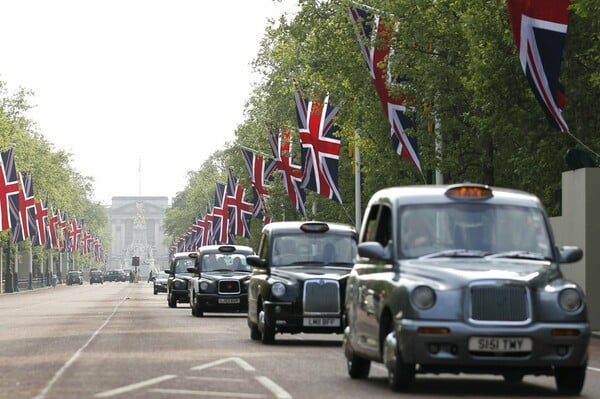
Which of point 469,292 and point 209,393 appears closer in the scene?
point 469,292

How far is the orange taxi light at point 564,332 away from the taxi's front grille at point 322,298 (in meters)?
10.8

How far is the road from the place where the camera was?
48.7 ft

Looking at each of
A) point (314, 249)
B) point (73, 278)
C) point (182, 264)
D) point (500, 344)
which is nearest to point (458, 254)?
point (500, 344)

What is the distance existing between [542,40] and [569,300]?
15.3 meters

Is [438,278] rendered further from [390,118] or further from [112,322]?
[390,118]

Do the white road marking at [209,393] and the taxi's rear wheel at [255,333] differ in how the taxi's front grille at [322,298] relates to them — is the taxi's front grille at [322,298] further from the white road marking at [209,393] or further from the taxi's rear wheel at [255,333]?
the white road marking at [209,393]

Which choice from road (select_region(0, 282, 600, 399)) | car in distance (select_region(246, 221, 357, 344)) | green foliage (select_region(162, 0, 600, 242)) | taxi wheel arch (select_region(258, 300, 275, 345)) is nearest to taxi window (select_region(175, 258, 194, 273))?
green foliage (select_region(162, 0, 600, 242))

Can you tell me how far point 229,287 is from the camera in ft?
134

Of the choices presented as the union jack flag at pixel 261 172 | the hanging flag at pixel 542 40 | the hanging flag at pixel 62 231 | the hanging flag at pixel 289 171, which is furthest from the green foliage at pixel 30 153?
the hanging flag at pixel 542 40

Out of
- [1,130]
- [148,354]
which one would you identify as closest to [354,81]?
[148,354]

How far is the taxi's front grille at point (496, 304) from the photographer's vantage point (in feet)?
46.6

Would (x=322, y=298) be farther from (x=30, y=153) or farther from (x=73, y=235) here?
(x=73, y=235)

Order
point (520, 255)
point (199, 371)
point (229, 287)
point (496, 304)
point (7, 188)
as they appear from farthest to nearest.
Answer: point (7, 188) → point (229, 287) → point (199, 371) → point (520, 255) → point (496, 304)

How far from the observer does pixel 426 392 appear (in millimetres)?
14828
